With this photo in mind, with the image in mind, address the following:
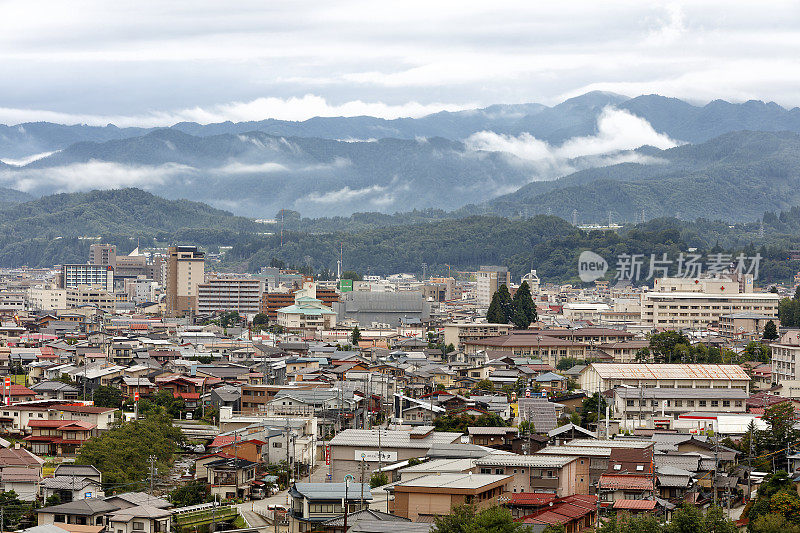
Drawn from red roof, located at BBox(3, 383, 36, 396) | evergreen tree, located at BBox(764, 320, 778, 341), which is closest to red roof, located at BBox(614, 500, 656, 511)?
red roof, located at BBox(3, 383, 36, 396)

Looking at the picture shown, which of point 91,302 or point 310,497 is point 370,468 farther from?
point 91,302

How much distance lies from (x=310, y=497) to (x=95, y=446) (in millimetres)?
6323

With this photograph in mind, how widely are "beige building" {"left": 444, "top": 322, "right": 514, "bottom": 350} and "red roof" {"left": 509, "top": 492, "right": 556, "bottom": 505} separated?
1153 inches

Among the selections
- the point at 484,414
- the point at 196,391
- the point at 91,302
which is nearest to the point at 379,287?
the point at 91,302

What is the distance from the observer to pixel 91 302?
2990 inches

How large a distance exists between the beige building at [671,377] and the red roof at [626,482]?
11.8 meters

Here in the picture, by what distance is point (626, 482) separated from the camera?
20.5 meters

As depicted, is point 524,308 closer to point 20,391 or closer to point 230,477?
point 20,391

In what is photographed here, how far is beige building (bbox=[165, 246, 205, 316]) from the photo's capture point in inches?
2904

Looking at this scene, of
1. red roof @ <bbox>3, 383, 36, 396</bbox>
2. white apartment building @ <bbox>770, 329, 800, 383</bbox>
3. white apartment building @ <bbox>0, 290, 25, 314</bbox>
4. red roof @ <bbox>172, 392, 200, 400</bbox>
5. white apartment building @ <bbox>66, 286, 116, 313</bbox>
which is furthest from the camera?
white apartment building @ <bbox>66, 286, 116, 313</bbox>

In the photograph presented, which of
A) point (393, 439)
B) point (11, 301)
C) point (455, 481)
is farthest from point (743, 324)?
point (11, 301)

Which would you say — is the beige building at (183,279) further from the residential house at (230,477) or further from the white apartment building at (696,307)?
the residential house at (230,477)

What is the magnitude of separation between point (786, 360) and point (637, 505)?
16950mm

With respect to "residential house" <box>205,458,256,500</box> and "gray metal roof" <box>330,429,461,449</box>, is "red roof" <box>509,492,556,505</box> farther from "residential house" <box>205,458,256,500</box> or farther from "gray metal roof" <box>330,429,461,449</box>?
"residential house" <box>205,458,256,500</box>
